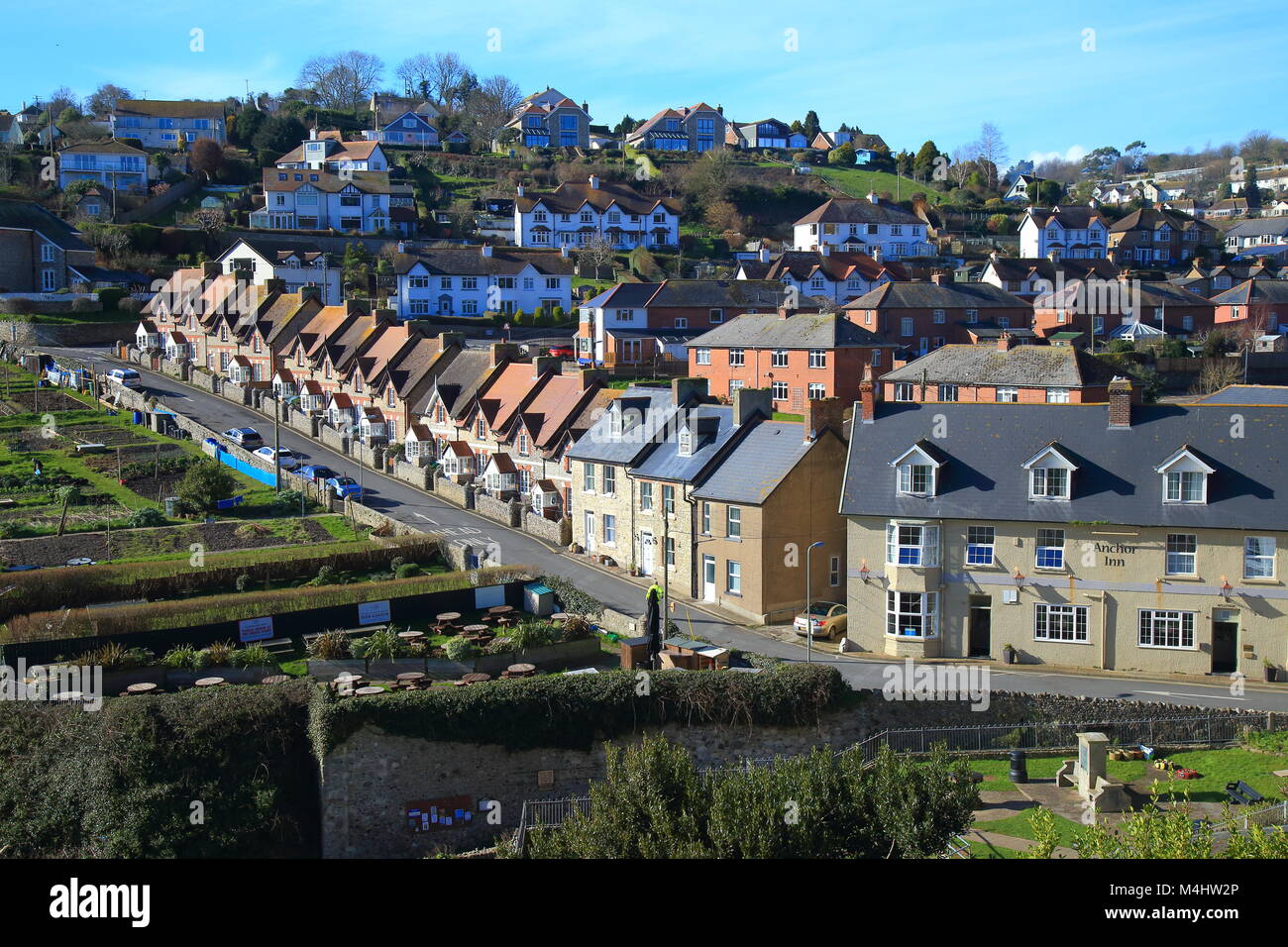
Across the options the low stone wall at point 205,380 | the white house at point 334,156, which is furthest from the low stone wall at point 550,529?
the white house at point 334,156

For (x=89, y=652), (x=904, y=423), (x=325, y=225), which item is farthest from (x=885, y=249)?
(x=89, y=652)

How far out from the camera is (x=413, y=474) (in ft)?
183

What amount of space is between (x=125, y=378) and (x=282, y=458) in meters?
18.3

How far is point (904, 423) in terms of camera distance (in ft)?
123

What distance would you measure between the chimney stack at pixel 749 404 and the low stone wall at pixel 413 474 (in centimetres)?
1755

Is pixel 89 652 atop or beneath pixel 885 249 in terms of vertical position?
beneath

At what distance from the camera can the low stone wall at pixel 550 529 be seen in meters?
47.3

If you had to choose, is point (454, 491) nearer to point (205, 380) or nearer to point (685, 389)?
point (685, 389)

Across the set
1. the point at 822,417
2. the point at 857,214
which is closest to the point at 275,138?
the point at 857,214

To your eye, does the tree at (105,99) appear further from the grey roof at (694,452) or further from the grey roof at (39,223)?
the grey roof at (694,452)

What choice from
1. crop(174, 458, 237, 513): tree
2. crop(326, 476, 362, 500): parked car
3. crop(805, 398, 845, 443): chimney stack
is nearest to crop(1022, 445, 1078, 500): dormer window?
crop(805, 398, 845, 443): chimney stack

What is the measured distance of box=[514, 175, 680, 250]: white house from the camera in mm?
105250
